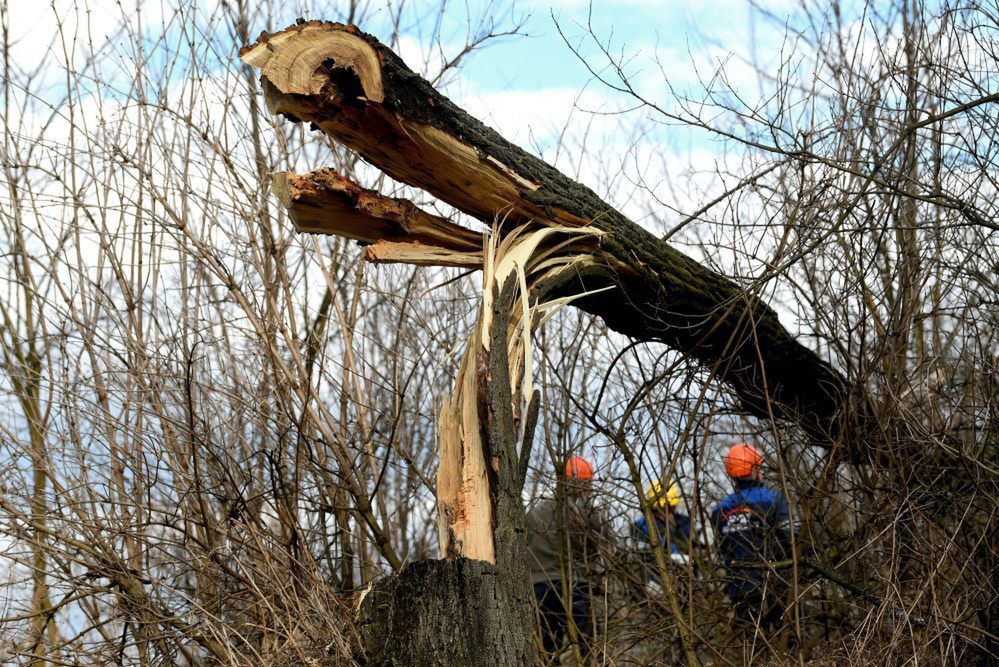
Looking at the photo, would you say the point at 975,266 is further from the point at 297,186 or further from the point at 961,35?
the point at 297,186

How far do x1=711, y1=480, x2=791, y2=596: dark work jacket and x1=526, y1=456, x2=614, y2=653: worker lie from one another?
699 mm

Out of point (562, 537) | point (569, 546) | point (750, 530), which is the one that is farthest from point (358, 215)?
point (750, 530)

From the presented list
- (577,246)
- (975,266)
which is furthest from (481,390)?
(975,266)

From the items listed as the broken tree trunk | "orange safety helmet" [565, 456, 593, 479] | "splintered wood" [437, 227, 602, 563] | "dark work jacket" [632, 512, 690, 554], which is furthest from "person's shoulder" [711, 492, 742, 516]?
"splintered wood" [437, 227, 602, 563]

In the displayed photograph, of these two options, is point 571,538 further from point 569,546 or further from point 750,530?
point 750,530

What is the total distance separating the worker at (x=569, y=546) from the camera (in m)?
5.23

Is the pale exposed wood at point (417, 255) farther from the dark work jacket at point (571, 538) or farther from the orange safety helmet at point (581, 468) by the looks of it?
the orange safety helmet at point (581, 468)

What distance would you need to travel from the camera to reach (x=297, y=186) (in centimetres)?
385

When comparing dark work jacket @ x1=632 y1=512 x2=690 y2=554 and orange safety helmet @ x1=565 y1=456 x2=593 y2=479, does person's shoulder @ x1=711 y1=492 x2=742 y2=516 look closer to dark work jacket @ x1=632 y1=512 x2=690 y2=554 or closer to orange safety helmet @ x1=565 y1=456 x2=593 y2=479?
dark work jacket @ x1=632 y1=512 x2=690 y2=554

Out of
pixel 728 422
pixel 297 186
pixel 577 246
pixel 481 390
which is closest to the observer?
pixel 481 390

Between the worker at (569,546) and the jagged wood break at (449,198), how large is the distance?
3.69 feet

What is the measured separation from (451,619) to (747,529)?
2417mm

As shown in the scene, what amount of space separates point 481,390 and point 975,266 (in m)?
3.08

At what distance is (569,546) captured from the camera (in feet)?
16.6
